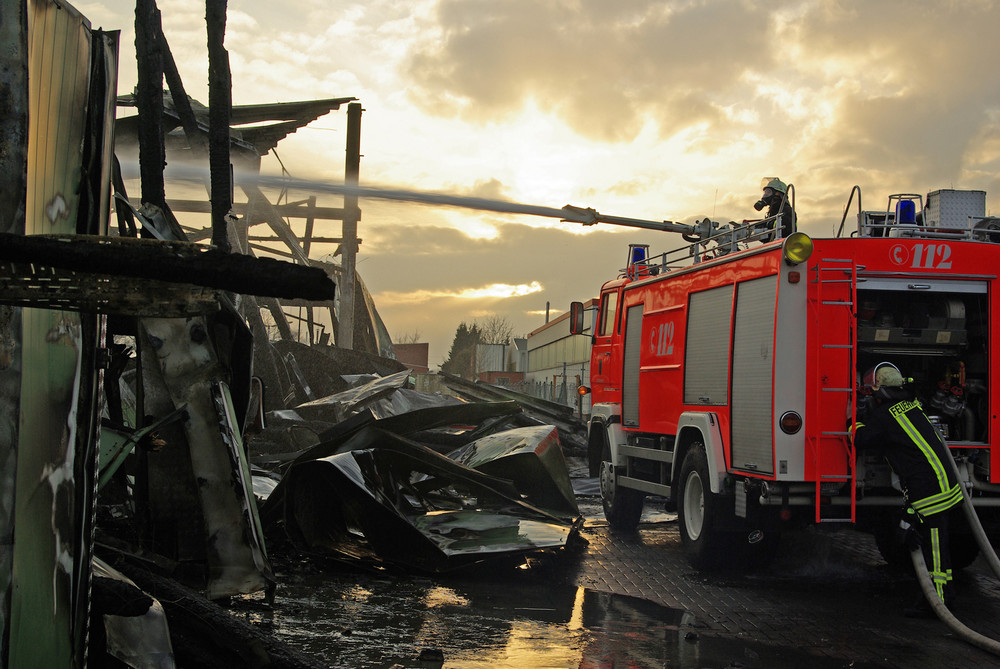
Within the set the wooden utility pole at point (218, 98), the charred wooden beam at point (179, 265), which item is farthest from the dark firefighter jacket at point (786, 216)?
the charred wooden beam at point (179, 265)

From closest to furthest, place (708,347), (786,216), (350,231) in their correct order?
(708,347) < (786,216) < (350,231)

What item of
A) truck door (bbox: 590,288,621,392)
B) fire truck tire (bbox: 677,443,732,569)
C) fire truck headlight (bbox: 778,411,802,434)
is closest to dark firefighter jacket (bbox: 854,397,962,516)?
fire truck headlight (bbox: 778,411,802,434)

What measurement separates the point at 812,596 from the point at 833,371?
1.78 meters

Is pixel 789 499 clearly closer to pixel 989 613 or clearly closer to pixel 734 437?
pixel 734 437

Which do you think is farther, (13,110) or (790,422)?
(790,422)

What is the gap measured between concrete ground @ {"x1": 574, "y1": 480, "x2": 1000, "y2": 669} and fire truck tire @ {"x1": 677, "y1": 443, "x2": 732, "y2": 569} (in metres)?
0.17

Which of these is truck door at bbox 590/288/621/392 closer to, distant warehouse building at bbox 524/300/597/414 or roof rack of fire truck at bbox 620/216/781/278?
roof rack of fire truck at bbox 620/216/781/278

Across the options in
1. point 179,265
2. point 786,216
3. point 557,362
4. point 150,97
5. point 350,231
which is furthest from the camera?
point 557,362

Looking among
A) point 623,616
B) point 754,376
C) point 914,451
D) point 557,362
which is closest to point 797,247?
point 754,376

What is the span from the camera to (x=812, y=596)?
698cm

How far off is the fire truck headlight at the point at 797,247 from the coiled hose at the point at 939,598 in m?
1.76

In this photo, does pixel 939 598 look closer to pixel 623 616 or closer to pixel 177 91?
pixel 623 616

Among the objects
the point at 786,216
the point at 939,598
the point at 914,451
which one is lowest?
the point at 939,598

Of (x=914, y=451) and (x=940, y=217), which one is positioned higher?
(x=940, y=217)
